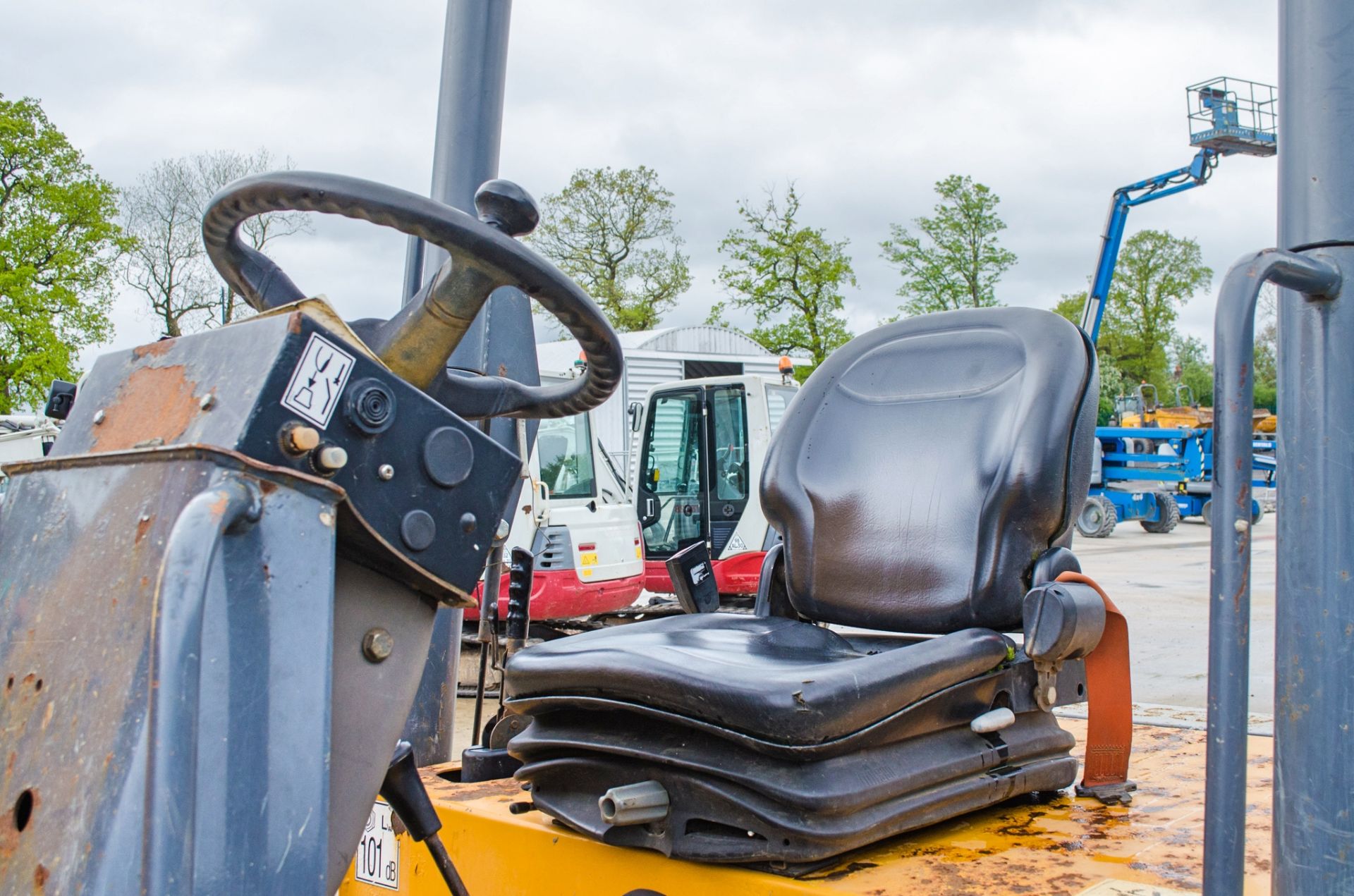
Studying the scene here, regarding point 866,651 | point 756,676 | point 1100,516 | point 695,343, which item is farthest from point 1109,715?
point 695,343

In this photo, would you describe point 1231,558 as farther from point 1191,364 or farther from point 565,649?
point 1191,364

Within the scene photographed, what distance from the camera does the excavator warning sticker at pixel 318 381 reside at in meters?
1.12

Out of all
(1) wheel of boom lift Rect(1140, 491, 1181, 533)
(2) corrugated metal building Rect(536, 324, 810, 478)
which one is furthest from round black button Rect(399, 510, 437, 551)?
(1) wheel of boom lift Rect(1140, 491, 1181, 533)

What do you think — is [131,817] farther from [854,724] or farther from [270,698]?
[854,724]

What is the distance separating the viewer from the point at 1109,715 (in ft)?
6.25

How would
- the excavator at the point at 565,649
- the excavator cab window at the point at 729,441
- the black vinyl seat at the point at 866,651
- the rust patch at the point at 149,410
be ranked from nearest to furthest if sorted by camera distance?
1. the excavator at the point at 565,649
2. the rust patch at the point at 149,410
3. the black vinyl seat at the point at 866,651
4. the excavator cab window at the point at 729,441

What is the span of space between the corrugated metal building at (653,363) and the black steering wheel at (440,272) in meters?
14.0

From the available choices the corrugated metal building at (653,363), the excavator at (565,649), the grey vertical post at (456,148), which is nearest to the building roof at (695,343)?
the corrugated metal building at (653,363)

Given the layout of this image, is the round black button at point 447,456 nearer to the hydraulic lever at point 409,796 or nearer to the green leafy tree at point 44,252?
the hydraulic lever at point 409,796

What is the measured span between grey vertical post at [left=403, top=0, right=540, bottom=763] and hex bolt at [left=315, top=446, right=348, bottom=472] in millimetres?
1435

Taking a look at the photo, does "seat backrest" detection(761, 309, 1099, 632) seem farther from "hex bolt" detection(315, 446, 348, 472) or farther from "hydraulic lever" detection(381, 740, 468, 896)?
"hex bolt" detection(315, 446, 348, 472)

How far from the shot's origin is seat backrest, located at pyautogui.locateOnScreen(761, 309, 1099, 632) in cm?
198

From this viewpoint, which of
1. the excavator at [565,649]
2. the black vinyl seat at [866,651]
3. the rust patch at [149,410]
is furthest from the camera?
the black vinyl seat at [866,651]

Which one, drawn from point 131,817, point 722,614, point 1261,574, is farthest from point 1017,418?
point 1261,574
